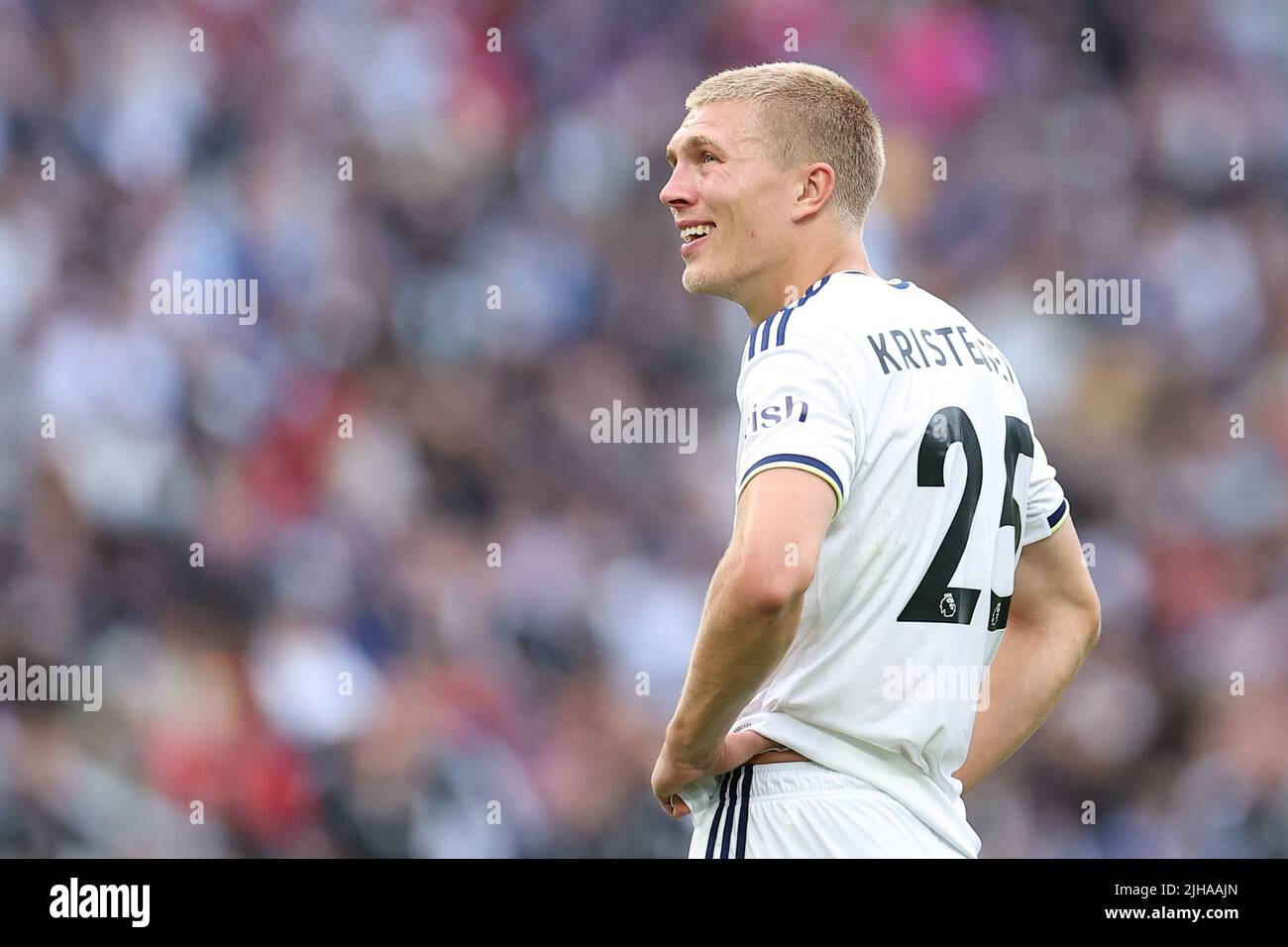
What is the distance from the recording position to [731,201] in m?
2.30

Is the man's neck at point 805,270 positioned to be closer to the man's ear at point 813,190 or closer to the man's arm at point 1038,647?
the man's ear at point 813,190

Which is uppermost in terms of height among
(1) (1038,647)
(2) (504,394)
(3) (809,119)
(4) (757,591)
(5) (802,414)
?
(3) (809,119)

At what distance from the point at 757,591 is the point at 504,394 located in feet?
12.6

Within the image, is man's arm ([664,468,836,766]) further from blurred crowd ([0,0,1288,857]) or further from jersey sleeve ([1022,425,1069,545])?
blurred crowd ([0,0,1288,857])

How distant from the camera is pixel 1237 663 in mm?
5172

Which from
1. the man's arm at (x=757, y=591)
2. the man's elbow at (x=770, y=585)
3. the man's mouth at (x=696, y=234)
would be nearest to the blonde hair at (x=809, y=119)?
the man's mouth at (x=696, y=234)

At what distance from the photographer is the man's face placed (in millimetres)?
2289

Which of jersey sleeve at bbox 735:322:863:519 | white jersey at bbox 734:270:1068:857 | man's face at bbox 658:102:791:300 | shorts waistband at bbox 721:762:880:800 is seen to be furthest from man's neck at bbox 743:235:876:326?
shorts waistband at bbox 721:762:880:800

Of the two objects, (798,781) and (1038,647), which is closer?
(798,781)

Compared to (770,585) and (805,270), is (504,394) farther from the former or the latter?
(770,585)

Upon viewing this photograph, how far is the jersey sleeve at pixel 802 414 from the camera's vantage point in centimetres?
189

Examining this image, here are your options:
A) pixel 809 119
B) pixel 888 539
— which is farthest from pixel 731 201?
pixel 888 539

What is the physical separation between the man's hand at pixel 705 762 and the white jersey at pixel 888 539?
0.10 ft
